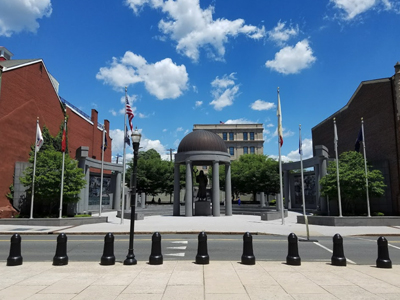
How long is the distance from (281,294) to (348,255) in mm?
6524

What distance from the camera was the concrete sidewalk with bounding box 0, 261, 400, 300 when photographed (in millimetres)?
6449

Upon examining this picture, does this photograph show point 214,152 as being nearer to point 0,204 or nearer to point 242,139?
point 0,204

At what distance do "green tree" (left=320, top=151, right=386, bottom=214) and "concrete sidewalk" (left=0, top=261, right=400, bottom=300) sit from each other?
1807 centimetres

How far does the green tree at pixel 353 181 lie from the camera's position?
25766mm

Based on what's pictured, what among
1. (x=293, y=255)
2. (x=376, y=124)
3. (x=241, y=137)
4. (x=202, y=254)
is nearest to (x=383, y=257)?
(x=293, y=255)

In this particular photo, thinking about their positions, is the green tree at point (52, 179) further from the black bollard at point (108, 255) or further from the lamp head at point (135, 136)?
the black bollard at point (108, 255)

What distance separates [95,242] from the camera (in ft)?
48.8

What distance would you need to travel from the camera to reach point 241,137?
98.6 meters

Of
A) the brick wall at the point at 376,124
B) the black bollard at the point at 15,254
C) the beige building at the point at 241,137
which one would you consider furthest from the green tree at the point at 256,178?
the black bollard at the point at 15,254

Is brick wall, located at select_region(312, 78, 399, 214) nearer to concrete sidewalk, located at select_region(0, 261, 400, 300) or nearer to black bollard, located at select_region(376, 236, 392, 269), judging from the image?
black bollard, located at select_region(376, 236, 392, 269)

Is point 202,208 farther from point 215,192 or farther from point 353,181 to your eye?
point 353,181

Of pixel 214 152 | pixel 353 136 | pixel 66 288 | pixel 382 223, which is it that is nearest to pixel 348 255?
pixel 66 288

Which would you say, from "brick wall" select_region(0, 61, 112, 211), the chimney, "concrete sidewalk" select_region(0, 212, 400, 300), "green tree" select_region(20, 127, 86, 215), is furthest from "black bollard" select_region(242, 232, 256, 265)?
the chimney

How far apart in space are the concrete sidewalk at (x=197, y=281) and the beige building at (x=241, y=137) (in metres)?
Result: 88.5
